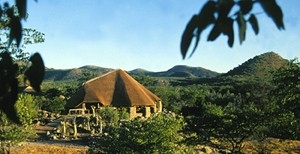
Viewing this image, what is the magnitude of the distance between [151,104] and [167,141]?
23248mm

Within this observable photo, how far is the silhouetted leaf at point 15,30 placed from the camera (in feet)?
5.05

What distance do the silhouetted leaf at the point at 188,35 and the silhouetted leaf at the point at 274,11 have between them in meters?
0.19

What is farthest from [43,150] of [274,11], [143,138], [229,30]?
[274,11]

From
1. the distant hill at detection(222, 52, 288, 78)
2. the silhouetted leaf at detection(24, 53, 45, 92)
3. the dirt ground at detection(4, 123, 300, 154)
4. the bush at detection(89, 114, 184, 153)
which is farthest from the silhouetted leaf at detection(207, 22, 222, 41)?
the distant hill at detection(222, 52, 288, 78)

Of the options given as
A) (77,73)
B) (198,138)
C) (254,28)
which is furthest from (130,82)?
(77,73)

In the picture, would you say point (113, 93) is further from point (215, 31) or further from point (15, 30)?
point (215, 31)

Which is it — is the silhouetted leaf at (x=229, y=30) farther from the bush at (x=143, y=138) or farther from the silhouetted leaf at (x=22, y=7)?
the bush at (x=143, y=138)

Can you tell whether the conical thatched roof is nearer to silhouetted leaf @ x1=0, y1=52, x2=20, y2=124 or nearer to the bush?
the bush

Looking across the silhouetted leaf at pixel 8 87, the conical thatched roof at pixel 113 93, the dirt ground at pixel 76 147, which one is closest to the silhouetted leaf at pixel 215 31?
the silhouetted leaf at pixel 8 87

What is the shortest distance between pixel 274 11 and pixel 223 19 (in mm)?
142

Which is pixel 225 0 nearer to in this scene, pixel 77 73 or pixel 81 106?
pixel 81 106

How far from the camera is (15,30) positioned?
1.58 meters

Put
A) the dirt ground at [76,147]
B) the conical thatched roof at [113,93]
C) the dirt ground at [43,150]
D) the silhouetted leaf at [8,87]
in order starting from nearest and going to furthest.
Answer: the silhouetted leaf at [8,87], the dirt ground at [43,150], the dirt ground at [76,147], the conical thatched roof at [113,93]

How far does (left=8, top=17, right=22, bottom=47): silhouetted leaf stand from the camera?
1538 millimetres
